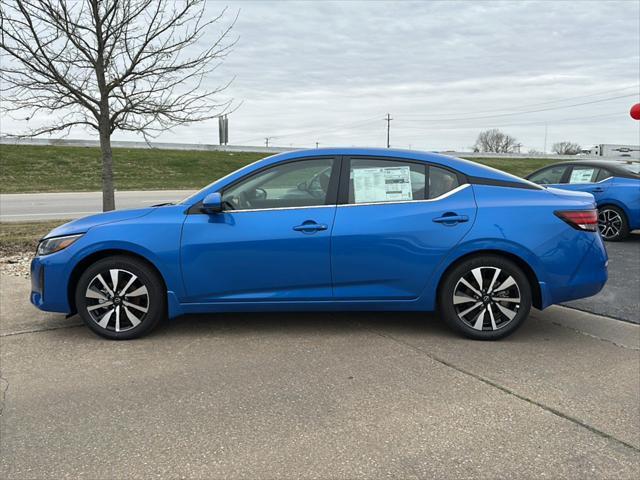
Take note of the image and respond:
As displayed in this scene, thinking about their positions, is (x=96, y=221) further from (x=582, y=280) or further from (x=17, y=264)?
(x=582, y=280)

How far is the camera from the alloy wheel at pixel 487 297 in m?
4.30

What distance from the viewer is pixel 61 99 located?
754 cm

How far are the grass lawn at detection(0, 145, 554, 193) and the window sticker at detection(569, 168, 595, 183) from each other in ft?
65.4

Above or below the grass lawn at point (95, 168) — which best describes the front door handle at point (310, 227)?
below

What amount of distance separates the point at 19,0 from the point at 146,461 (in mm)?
6278

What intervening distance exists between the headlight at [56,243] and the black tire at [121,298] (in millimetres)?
259

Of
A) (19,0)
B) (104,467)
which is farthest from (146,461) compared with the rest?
(19,0)

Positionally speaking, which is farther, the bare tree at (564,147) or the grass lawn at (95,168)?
the bare tree at (564,147)

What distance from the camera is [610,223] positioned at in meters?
9.40

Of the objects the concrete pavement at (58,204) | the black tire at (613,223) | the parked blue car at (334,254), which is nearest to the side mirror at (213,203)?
the parked blue car at (334,254)

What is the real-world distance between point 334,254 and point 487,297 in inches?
49.1

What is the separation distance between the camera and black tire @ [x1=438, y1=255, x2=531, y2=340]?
169 inches

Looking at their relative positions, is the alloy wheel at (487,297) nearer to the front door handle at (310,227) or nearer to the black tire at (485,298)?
the black tire at (485,298)

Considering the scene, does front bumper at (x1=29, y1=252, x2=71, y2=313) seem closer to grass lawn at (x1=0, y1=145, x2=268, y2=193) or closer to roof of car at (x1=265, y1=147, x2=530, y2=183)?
roof of car at (x1=265, y1=147, x2=530, y2=183)
